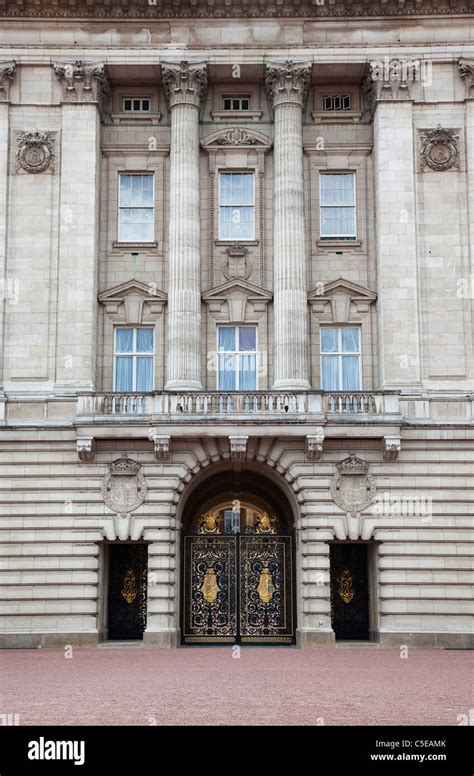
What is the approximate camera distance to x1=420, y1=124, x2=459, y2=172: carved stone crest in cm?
3741

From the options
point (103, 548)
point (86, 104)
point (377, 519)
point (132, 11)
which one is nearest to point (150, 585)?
point (103, 548)

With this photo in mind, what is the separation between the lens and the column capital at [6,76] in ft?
123

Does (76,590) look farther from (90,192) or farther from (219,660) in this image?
(90,192)

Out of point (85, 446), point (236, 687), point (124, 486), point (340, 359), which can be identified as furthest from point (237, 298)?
point (236, 687)

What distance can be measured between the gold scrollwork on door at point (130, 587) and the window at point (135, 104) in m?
16.9

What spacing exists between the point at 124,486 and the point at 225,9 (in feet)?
56.8

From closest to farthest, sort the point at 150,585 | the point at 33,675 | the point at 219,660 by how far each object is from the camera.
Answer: the point at 33,675, the point at 219,660, the point at 150,585

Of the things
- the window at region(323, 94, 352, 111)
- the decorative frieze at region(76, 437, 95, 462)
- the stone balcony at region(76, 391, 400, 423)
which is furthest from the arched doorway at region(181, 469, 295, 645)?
the window at region(323, 94, 352, 111)

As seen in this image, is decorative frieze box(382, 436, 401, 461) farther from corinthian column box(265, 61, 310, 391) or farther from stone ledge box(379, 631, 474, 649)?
stone ledge box(379, 631, 474, 649)

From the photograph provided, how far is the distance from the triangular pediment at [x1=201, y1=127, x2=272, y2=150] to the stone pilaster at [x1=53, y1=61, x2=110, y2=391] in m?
4.15

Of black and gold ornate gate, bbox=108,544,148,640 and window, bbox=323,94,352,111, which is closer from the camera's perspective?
black and gold ornate gate, bbox=108,544,148,640

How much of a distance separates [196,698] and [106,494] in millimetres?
15809

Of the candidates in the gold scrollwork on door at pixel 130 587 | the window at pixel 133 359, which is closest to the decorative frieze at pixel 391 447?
the window at pixel 133 359

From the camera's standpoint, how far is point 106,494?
35.0m
